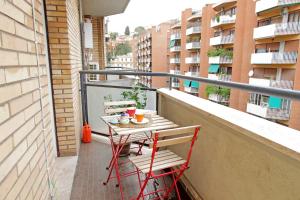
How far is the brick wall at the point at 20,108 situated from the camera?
0.87 m

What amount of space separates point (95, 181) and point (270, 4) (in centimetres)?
1250

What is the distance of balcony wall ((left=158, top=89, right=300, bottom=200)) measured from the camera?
41.8 inches

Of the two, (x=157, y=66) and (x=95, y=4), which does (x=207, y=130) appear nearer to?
(x=95, y=4)

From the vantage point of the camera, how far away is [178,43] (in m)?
24.4

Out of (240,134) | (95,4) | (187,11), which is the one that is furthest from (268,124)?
(187,11)

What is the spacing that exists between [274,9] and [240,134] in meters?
12.8

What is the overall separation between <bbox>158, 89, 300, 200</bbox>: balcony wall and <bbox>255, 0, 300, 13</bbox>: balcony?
1138 cm

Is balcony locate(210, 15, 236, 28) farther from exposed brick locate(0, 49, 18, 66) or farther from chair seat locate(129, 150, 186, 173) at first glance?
exposed brick locate(0, 49, 18, 66)

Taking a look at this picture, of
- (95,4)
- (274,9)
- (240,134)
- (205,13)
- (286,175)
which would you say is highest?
(205,13)

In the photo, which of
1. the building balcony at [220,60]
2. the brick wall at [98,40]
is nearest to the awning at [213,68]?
the building balcony at [220,60]

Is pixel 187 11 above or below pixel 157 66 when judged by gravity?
above

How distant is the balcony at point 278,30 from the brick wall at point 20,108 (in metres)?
12.0

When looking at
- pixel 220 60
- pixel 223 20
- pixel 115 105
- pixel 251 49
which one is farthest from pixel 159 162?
pixel 223 20

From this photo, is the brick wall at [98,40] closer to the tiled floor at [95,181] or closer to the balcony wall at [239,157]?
the tiled floor at [95,181]
